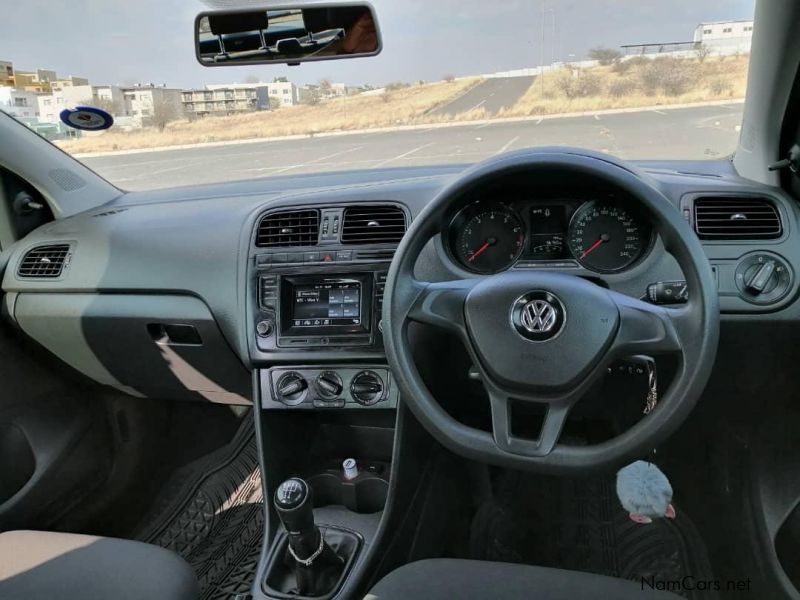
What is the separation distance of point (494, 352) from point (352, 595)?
3.19 feet

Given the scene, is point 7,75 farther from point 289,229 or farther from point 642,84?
point 642,84

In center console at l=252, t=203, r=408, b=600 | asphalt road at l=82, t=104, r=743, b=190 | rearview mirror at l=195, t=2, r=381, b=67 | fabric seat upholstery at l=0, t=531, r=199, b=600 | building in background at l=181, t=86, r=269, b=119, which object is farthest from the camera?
building in background at l=181, t=86, r=269, b=119

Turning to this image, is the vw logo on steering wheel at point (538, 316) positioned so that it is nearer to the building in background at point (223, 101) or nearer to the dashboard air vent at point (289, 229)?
the dashboard air vent at point (289, 229)

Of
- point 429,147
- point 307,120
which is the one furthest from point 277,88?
point 429,147

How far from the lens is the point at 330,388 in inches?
90.0

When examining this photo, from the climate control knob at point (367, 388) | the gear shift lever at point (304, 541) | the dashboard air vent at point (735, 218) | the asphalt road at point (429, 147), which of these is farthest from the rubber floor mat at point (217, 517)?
the dashboard air vent at point (735, 218)

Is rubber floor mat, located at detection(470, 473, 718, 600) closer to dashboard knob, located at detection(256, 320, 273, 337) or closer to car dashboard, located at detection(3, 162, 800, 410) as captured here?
car dashboard, located at detection(3, 162, 800, 410)

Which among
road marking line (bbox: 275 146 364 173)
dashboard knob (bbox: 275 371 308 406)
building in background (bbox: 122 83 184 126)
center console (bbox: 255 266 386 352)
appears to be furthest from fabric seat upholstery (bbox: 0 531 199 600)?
road marking line (bbox: 275 146 364 173)

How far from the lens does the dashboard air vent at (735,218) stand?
84.1 inches

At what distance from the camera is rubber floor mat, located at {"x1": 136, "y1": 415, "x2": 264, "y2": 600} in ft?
8.39

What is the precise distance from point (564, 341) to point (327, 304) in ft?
3.22

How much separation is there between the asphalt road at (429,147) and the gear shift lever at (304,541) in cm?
120

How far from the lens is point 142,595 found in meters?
1.60

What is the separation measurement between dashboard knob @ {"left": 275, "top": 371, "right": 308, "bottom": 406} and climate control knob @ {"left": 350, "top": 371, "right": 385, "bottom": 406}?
17cm
